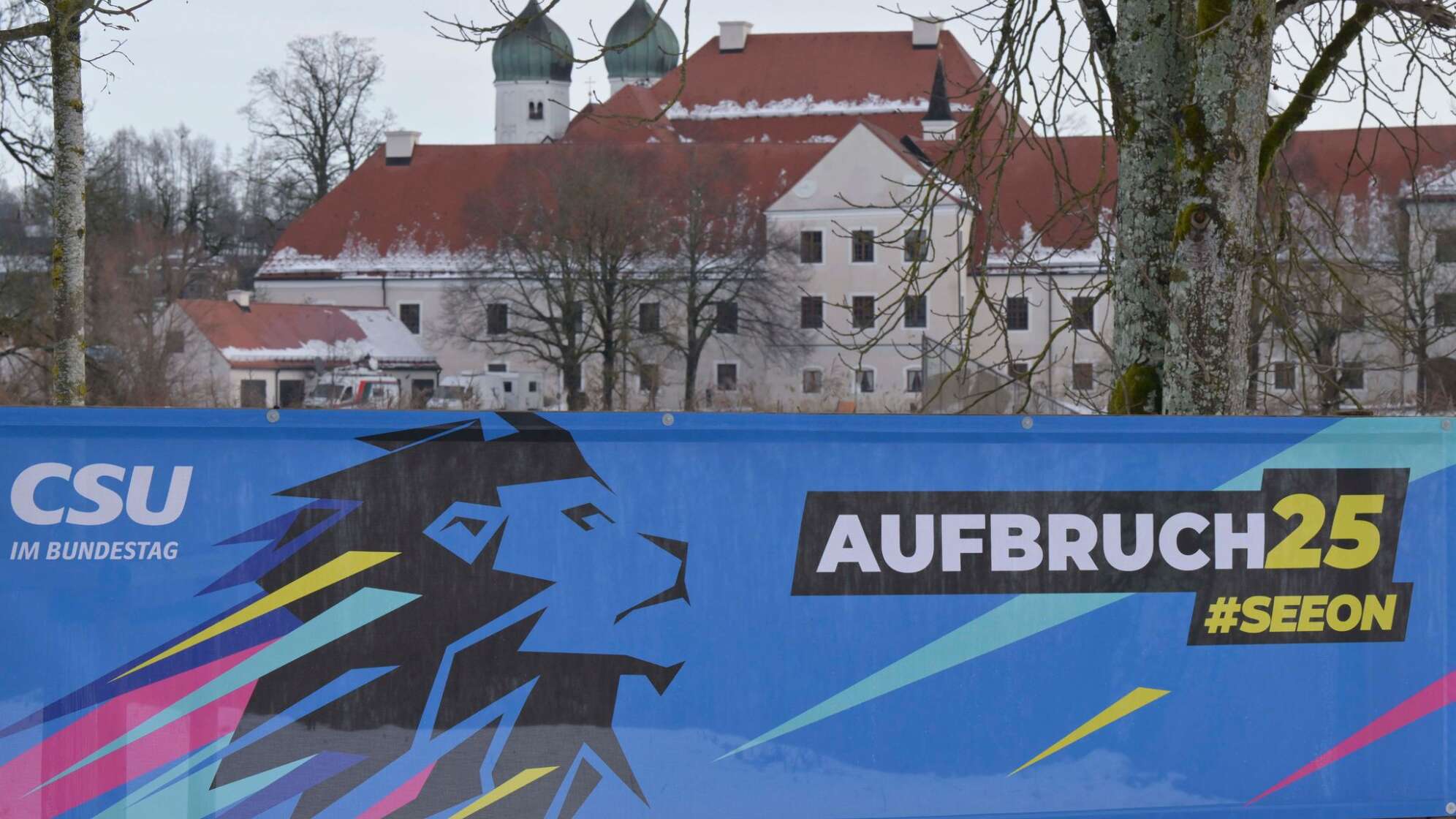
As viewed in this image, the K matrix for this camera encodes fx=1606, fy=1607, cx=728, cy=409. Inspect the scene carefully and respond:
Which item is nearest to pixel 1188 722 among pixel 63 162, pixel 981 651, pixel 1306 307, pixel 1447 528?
pixel 981 651

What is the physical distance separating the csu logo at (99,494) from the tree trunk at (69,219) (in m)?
7.72

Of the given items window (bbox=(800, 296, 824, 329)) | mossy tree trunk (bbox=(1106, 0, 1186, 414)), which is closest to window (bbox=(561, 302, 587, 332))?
window (bbox=(800, 296, 824, 329))

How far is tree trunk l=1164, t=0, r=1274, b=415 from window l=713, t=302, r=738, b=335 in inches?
2082

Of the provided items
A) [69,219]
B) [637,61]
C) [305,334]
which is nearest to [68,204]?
[69,219]

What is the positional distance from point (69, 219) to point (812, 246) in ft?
178

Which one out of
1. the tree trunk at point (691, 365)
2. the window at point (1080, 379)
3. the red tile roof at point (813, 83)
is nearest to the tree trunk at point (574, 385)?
the tree trunk at point (691, 365)

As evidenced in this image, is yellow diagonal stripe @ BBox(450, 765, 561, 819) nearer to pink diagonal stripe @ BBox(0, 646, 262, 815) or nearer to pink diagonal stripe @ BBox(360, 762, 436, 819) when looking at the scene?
pink diagonal stripe @ BBox(360, 762, 436, 819)

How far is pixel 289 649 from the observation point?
394 cm

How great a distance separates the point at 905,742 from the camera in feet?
13.6

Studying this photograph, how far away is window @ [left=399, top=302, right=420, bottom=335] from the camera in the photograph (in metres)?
72.9

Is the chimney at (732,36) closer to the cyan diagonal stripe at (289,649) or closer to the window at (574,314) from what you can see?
the window at (574,314)

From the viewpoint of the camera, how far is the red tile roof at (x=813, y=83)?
82375 millimetres

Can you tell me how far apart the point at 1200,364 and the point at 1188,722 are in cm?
247

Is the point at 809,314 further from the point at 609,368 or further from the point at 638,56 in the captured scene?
the point at 638,56
